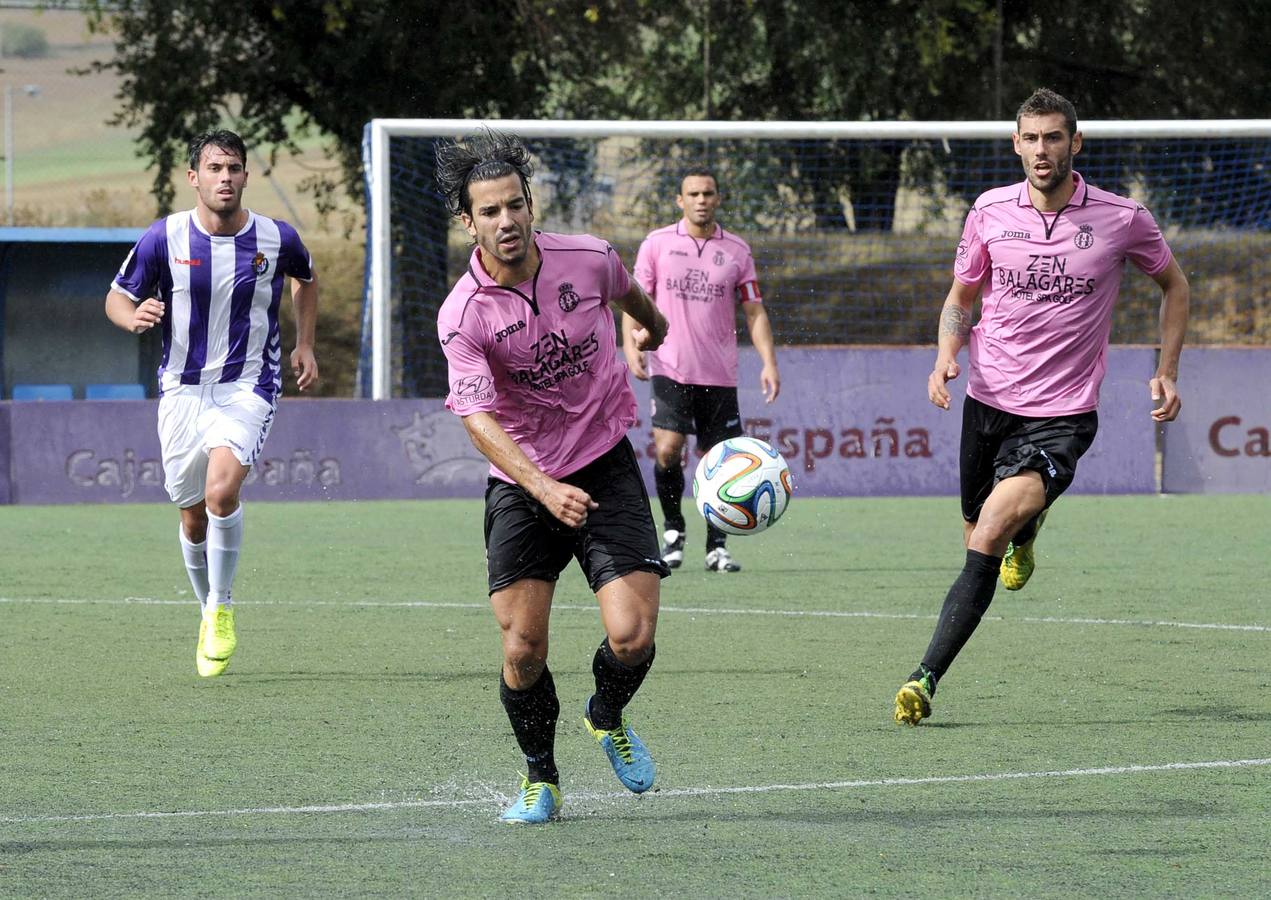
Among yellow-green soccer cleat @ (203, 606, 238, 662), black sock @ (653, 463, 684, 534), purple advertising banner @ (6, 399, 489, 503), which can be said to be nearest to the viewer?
yellow-green soccer cleat @ (203, 606, 238, 662)

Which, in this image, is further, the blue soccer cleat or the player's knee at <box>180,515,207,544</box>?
the player's knee at <box>180,515,207,544</box>

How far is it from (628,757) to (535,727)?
0.97 ft

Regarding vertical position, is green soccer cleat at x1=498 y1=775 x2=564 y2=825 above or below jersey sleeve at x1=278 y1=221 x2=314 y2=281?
below

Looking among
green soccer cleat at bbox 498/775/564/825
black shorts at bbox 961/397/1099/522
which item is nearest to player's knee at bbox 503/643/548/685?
green soccer cleat at bbox 498/775/564/825

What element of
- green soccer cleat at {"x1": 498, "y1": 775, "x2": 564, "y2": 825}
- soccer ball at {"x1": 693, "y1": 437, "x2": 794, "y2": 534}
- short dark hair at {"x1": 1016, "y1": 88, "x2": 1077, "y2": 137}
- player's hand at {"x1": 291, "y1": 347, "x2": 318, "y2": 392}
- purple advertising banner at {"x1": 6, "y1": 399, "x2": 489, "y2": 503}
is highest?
short dark hair at {"x1": 1016, "y1": 88, "x2": 1077, "y2": 137}

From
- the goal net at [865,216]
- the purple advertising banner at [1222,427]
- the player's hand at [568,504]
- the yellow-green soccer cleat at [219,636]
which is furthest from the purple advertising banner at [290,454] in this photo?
the player's hand at [568,504]

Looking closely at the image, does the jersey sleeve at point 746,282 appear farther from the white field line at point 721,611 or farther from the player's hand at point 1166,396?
the player's hand at point 1166,396

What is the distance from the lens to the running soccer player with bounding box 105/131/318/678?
8.05 m

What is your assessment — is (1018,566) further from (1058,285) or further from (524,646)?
(524,646)

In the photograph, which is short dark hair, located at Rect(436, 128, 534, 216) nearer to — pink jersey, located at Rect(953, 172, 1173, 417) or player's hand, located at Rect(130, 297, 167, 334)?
pink jersey, located at Rect(953, 172, 1173, 417)

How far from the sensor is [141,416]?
1594cm

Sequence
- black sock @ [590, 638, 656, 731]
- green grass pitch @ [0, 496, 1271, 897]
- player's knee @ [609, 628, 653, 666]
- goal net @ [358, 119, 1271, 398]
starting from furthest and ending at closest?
goal net @ [358, 119, 1271, 398] < black sock @ [590, 638, 656, 731] < player's knee @ [609, 628, 653, 666] < green grass pitch @ [0, 496, 1271, 897]

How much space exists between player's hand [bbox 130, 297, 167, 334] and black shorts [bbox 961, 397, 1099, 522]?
3165 mm

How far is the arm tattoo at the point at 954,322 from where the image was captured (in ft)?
24.2
